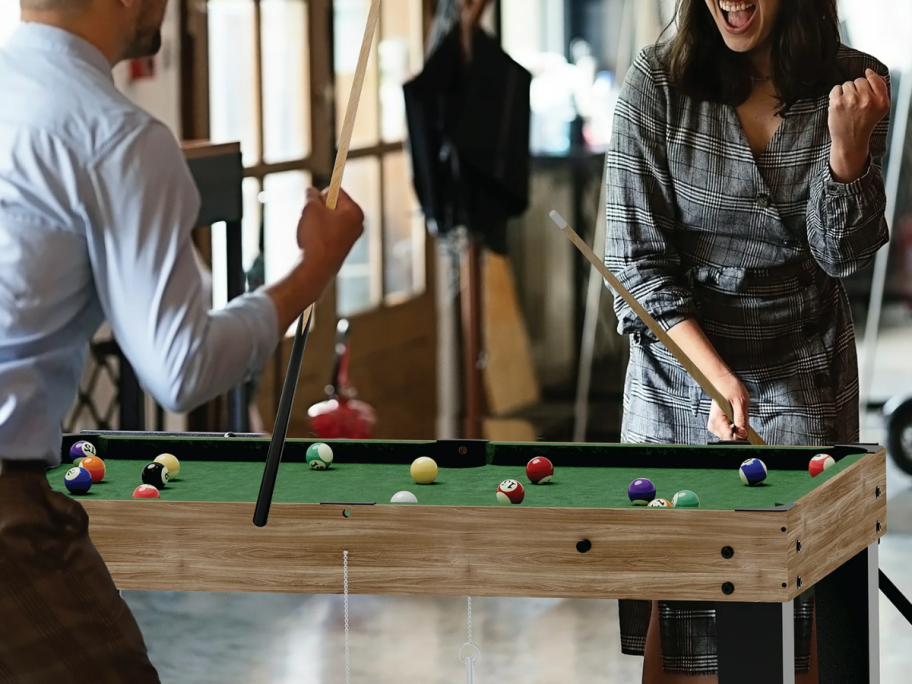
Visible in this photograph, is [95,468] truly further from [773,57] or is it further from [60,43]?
[773,57]

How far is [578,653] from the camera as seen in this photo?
12.1ft

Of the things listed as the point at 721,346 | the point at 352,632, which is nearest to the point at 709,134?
the point at 721,346

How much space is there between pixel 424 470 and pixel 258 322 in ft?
2.51

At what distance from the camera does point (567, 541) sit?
1.97 meters

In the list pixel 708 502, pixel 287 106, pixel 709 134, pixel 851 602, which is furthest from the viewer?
pixel 287 106

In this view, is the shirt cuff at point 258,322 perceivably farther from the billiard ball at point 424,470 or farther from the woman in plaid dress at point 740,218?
the woman in plaid dress at point 740,218

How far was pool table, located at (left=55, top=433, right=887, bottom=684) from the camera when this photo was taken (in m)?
1.93

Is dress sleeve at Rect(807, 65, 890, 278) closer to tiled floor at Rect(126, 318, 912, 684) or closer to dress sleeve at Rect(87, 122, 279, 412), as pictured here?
tiled floor at Rect(126, 318, 912, 684)

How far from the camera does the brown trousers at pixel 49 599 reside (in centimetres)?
153

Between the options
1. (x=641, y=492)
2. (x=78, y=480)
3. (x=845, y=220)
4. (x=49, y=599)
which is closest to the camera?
(x=49, y=599)

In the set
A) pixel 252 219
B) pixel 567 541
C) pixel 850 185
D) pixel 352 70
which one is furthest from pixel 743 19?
pixel 352 70

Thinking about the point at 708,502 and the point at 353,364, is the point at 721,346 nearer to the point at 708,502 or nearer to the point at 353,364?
the point at 708,502

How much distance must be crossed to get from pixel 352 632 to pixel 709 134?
71.8 inches

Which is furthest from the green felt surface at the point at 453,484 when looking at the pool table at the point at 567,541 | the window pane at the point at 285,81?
the window pane at the point at 285,81
